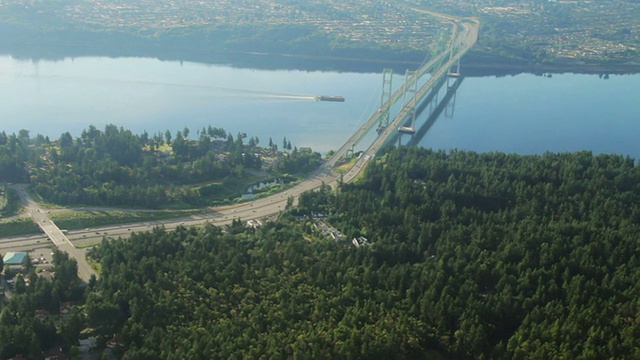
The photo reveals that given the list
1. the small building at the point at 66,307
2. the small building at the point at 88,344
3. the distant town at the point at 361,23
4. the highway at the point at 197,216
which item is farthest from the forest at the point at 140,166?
the distant town at the point at 361,23

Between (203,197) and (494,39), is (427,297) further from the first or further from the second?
(494,39)

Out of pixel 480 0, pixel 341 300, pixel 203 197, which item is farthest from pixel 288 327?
pixel 480 0

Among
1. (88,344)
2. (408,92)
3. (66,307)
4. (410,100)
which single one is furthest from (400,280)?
(408,92)

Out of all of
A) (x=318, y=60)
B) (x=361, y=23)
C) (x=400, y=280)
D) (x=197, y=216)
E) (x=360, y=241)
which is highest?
(x=361, y=23)

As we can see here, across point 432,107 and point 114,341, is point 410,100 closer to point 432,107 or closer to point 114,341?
point 432,107

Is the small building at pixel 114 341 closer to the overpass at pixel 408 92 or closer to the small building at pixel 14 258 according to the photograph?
the small building at pixel 14 258

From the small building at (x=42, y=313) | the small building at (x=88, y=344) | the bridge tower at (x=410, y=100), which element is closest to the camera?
the small building at (x=88, y=344)
